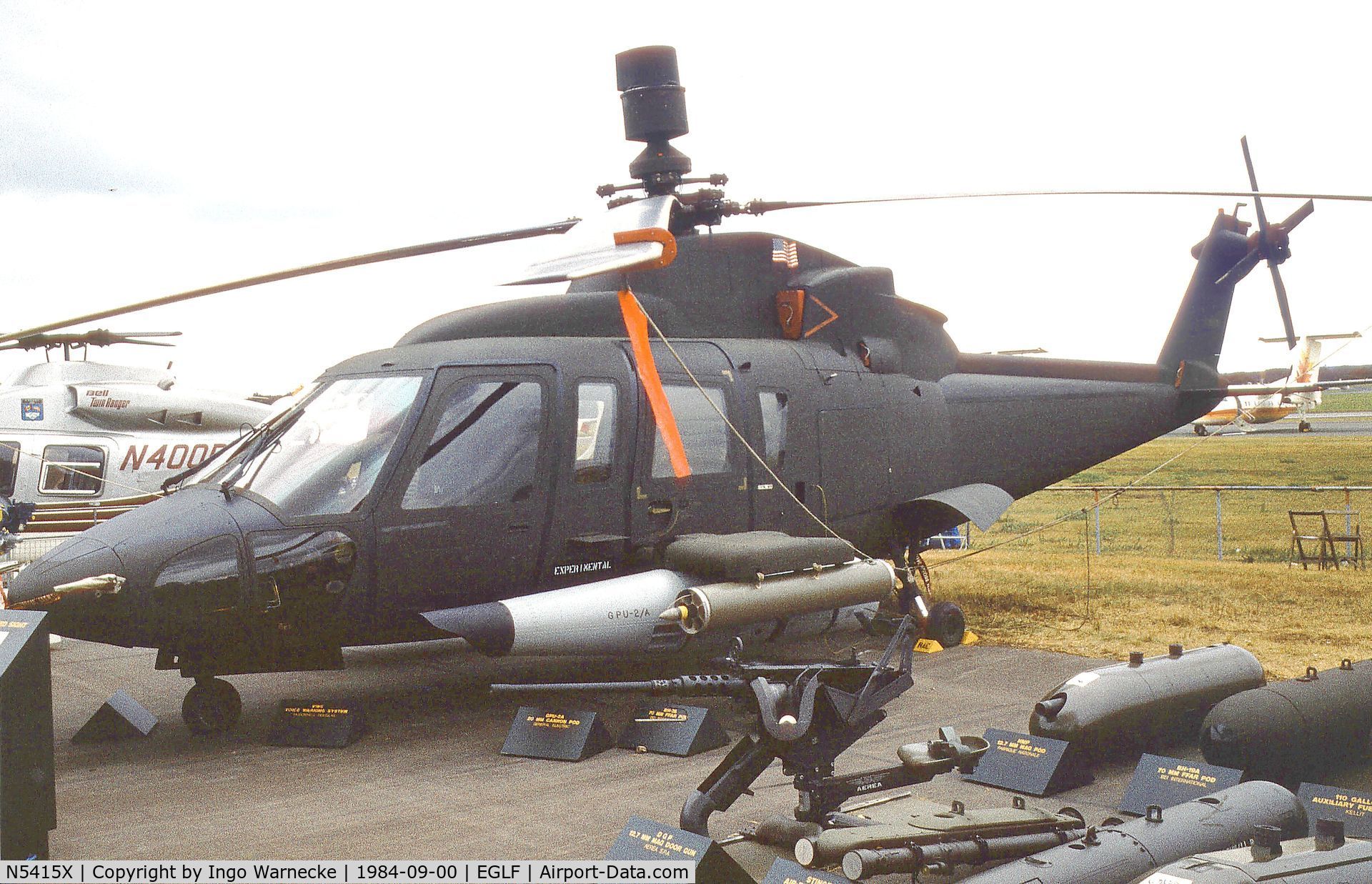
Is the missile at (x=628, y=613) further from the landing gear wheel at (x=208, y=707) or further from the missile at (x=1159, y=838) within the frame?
the missile at (x=1159, y=838)

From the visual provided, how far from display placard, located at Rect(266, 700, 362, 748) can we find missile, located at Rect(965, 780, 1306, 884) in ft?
15.4

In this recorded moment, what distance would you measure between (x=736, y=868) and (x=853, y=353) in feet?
23.8

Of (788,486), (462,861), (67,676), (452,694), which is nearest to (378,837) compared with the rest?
(462,861)

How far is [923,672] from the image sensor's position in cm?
1009

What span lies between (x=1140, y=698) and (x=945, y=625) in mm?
4204

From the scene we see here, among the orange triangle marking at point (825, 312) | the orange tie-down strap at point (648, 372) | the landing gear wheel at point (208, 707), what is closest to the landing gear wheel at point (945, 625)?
the orange triangle marking at point (825, 312)

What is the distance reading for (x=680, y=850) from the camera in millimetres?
4648

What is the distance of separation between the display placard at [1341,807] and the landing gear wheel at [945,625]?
5445 millimetres

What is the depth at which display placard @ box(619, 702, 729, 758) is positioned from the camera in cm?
761

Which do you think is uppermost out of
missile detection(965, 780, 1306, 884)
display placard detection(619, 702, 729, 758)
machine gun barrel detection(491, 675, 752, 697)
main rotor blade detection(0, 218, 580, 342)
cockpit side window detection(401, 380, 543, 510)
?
main rotor blade detection(0, 218, 580, 342)

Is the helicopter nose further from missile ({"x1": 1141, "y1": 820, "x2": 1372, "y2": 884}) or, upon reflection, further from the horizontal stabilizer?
the horizontal stabilizer

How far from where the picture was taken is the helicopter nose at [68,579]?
23.4 feet

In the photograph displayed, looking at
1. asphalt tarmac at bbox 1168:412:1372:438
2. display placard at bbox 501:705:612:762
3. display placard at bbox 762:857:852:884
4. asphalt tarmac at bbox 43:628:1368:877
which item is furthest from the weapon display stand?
asphalt tarmac at bbox 1168:412:1372:438

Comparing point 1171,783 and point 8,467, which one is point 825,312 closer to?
point 1171,783
